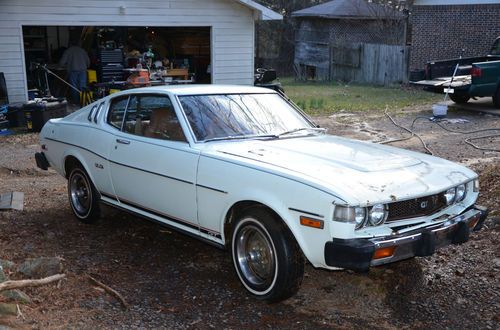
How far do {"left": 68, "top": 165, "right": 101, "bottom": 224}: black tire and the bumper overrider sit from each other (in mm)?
3236

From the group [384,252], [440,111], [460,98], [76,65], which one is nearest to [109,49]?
[76,65]

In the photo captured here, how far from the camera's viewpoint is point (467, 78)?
51.2 feet

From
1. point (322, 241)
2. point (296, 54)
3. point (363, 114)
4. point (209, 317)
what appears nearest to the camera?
point (322, 241)

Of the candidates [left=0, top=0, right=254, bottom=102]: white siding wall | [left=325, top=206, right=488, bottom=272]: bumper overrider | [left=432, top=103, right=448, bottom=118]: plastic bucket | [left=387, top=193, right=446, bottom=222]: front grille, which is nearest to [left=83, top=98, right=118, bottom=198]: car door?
[left=325, top=206, right=488, bottom=272]: bumper overrider

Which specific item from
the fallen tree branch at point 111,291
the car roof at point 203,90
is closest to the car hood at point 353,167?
the car roof at point 203,90

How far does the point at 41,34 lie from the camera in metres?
19.2

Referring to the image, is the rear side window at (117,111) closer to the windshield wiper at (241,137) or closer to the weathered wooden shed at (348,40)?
the windshield wiper at (241,137)

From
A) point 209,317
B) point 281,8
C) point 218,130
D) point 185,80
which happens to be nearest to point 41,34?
point 185,80

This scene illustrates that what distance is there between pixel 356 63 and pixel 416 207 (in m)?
24.6

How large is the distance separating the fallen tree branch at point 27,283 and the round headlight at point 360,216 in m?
2.36

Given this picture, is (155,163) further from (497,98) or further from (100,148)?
(497,98)

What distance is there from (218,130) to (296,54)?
2979cm

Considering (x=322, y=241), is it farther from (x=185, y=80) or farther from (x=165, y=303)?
(x=185, y=80)

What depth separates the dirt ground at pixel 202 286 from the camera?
13.6ft
